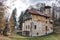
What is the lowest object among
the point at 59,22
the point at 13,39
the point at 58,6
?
the point at 13,39

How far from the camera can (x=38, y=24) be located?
530 cm

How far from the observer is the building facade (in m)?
5.27

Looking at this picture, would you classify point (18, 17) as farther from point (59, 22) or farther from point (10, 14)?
point (59, 22)

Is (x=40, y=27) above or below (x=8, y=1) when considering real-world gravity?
below

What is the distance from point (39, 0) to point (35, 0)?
9 cm

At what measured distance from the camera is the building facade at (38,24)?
208 inches

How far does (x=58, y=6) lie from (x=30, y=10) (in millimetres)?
605

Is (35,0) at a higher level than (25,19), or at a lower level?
higher

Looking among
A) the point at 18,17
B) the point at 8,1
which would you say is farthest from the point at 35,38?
the point at 8,1

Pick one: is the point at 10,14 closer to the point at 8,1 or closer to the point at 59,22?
the point at 8,1

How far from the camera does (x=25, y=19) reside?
5320mm

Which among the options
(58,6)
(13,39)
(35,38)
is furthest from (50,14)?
(13,39)

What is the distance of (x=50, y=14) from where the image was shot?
5.29 meters

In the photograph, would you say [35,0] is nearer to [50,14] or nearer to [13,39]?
[50,14]
